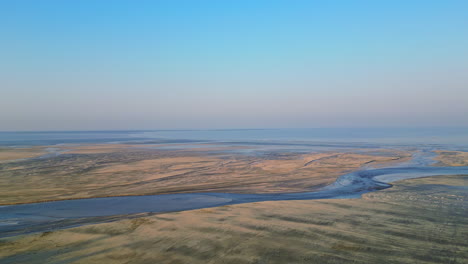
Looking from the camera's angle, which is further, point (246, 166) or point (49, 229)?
point (246, 166)

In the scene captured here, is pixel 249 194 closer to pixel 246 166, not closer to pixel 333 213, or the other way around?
pixel 333 213

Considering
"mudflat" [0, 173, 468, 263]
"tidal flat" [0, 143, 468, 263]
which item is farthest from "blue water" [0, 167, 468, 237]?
"mudflat" [0, 173, 468, 263]

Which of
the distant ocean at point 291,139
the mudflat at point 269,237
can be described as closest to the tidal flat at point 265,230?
the mudflat at point 269,237

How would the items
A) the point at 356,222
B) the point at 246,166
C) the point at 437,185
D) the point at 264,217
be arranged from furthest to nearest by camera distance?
the point at 246,166
the point at 437,185
the point at 264,217
the point at 356,222

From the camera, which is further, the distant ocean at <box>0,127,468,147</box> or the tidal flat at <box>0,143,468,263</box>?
the distant ocean at <box>0,127,468,147</box>

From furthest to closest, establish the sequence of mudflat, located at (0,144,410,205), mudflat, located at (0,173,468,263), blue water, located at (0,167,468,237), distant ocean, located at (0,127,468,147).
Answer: distant ocean, located at (0,127,468,147) < mudflat, located at (0,144,410,205) < blue water, located at (0,167,468,237) < mudflat, located at (0,173,468,263)

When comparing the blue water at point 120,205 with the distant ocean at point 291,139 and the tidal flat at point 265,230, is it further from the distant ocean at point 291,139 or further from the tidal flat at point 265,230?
the distant ocean at point 291,139

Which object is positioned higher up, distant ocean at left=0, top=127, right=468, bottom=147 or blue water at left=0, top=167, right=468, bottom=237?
distant ocean at left=0, top=127, right=468, bottom=147

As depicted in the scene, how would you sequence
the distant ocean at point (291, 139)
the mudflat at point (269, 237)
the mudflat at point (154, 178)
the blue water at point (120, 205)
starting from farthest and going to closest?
the distant ocean at point (291, 139) → the mudflat at point (154, 178) → the blue water at point (120, 205) → the mudflat at point (269, 237)

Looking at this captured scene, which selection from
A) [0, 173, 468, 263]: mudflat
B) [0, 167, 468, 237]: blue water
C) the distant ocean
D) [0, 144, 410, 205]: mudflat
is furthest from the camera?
the distant ocean

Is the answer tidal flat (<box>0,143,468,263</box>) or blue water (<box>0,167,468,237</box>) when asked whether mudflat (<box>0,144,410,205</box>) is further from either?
blue water (<box>0,167,468,237</box>)

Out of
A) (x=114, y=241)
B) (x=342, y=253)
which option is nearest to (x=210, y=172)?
(x=114, y=241)
